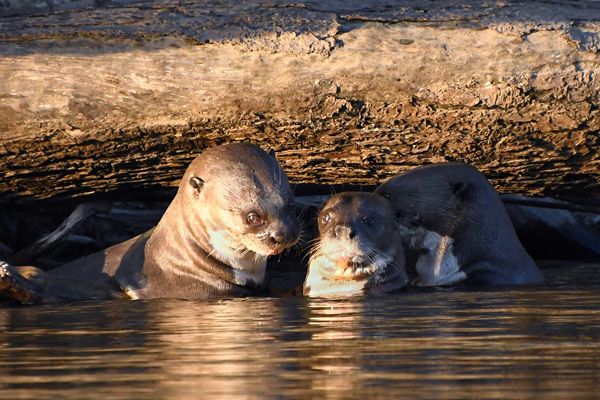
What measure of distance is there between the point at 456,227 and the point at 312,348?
340 centimetres

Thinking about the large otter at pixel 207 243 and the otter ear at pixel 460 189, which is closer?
the large otter at pixel 207 243

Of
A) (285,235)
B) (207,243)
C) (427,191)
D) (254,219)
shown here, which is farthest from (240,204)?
(427,191)

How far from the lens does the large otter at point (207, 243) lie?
661 cm

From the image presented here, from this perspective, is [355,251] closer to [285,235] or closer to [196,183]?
[285,235]

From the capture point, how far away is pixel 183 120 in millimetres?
6766

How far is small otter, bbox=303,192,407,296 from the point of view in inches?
268

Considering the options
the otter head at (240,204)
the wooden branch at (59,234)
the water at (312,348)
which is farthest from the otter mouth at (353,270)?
the wooden branch at (59,234)

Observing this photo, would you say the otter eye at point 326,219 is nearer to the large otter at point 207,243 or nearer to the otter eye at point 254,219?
the large otter at point 207,243

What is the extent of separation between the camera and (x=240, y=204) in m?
6.68

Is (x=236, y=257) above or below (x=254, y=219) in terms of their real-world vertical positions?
below

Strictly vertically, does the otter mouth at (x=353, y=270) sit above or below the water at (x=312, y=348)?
below

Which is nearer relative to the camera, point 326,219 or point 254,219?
point 254,219

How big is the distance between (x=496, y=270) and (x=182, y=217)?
1704 millimetres

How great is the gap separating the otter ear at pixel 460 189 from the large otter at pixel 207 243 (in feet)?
3.29
